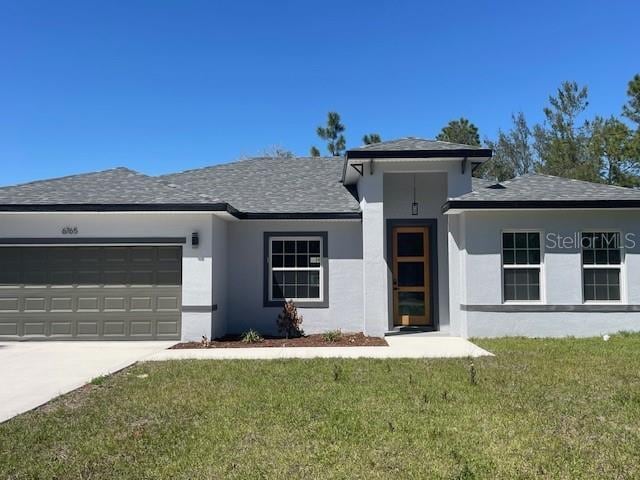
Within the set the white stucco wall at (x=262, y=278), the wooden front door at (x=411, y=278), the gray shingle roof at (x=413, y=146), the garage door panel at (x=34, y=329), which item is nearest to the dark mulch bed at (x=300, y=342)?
the white stucco wall at (x=262, y=278)

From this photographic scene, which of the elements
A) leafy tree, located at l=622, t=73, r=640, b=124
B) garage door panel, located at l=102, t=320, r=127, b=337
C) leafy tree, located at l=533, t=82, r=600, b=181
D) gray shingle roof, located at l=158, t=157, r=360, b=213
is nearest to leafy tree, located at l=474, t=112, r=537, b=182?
leafy tree, located at l=533, t=82, r=600, b=181

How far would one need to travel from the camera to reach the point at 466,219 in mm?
12312

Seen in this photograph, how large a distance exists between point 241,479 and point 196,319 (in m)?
7.92

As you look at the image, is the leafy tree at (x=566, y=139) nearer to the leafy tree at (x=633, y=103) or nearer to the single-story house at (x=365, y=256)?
the leafy tree at (x=633, y=103)

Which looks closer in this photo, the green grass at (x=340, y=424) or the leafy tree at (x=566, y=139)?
the green grass at (x=340, y=424)

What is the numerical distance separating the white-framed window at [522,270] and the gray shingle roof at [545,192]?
0.88 meters

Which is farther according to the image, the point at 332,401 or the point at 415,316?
the point at 415,316

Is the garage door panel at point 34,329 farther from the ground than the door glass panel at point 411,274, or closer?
closer

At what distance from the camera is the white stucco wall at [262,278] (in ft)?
43.4

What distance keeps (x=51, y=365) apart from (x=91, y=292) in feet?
10.2

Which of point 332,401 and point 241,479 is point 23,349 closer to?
point 332,401

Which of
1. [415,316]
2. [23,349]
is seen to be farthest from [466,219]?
[23,349]

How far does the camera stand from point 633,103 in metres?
25.4

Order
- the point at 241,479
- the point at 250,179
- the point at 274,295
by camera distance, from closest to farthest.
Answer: the point at 241,479 → the point at 274,295 → the point at 250,179
